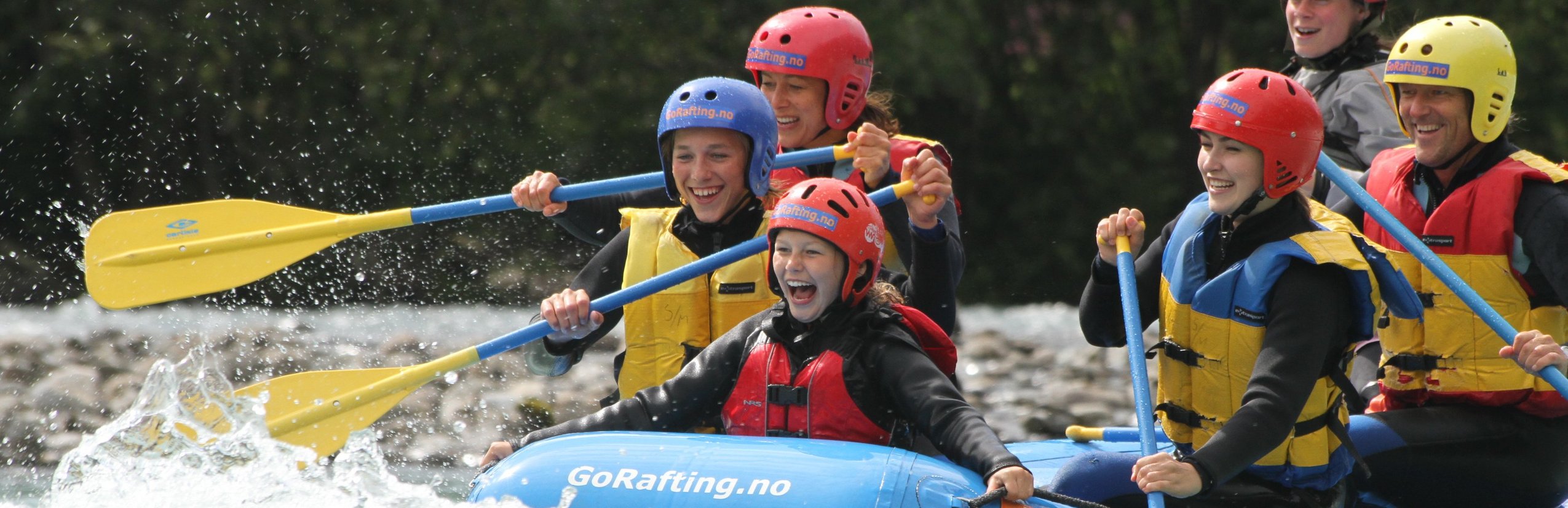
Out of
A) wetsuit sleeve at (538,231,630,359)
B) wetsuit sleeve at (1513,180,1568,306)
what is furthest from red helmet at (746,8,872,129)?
wetsuit sleeve at (1513,180,1568,306)

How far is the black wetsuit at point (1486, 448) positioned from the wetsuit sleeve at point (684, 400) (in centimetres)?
153


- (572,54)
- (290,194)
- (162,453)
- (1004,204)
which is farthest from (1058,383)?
(162,453)

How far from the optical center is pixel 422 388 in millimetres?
9570

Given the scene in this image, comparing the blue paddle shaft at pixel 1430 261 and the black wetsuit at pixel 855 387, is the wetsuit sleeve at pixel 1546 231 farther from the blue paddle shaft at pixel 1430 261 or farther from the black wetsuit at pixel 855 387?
the black wetsuit at pixel 855 387

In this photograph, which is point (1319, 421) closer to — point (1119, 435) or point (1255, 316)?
point (1255, 316)

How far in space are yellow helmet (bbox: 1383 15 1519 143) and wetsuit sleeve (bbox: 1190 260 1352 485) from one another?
3.08 ft

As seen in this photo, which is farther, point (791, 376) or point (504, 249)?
point (504, 249)

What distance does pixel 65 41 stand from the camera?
40.2ft

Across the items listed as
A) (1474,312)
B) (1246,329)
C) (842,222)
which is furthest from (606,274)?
(1474,312)

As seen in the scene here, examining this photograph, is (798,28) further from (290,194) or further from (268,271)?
(290,194)

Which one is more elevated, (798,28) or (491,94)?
(798,28)

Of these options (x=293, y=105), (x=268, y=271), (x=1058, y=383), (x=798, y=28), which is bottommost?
(x=1058, y=383)

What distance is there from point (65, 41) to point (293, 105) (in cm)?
167

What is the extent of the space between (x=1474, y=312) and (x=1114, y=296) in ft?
3.06
